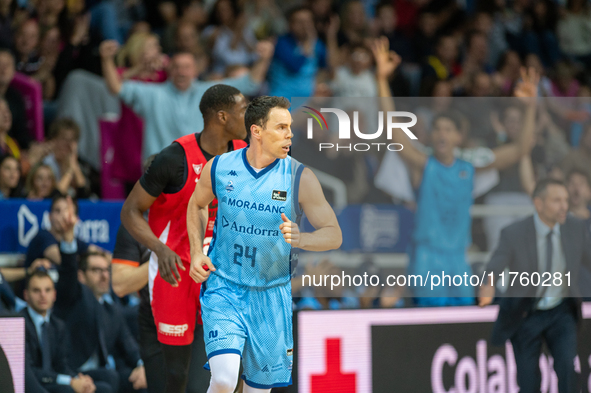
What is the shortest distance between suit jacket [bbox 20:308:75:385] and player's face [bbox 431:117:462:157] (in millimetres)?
3330

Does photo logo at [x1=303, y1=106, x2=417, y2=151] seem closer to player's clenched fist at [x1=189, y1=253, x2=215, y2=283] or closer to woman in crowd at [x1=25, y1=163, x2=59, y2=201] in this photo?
player's clenched fist at [x1=189, y1=253, x2=215, y2=283]

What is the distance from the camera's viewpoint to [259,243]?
444 cm

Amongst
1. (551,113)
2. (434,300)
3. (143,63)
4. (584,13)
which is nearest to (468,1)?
(584,13)

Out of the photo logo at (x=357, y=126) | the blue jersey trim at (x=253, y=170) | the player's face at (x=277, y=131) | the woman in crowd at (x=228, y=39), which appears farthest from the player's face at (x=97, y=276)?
the woman in crowd at (x=228, y=39)

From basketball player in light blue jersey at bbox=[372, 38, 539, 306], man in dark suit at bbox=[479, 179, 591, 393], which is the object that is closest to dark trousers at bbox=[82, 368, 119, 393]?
basketball player in light blue jersey at bbox=[372, 38, 539, 306]

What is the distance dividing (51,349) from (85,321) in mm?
434

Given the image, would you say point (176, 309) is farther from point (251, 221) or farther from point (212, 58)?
point (212, 58)

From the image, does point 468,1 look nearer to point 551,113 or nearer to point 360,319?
point 551,113

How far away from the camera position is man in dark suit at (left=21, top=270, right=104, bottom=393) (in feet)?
19.4

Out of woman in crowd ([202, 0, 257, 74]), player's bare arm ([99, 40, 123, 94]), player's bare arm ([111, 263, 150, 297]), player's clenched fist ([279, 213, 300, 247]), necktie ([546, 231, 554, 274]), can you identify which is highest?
woman in crowd ([202, 0, 257, 74])

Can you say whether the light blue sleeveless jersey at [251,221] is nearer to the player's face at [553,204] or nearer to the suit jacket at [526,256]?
the suit jacket at [526,256]

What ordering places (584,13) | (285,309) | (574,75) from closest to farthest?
(285,309) < (574,75) < (584,13)

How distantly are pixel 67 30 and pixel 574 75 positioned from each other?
7526 mm

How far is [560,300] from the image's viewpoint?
18.1ft
